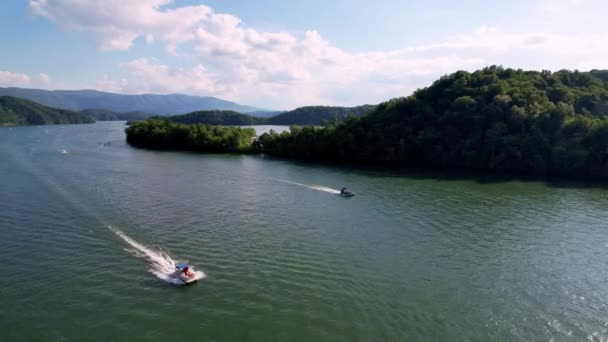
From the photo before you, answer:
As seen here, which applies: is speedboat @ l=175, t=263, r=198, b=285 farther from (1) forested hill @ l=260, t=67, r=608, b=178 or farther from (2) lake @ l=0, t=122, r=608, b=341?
(1) forested hill @ l=260, t=67, r=608, b=178

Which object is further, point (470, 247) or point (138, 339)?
point (470, 247)

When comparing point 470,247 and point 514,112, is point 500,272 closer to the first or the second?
point 470,247

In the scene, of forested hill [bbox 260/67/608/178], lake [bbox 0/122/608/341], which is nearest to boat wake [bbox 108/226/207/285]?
lake [bbox 0/122/608/341]

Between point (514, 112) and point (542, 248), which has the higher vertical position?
point (514, 112)

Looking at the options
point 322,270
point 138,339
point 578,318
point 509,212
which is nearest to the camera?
point 138,339

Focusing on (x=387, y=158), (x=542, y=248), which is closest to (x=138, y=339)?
(x=542, y=248)

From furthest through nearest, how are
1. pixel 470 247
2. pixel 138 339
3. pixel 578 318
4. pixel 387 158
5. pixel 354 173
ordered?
pixel 387 158, pixel 354 173, pixel 470 247, pixel 578 318, pixel 138 339

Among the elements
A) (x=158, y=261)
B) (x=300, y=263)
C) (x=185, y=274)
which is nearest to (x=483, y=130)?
(x=300, y=263)
